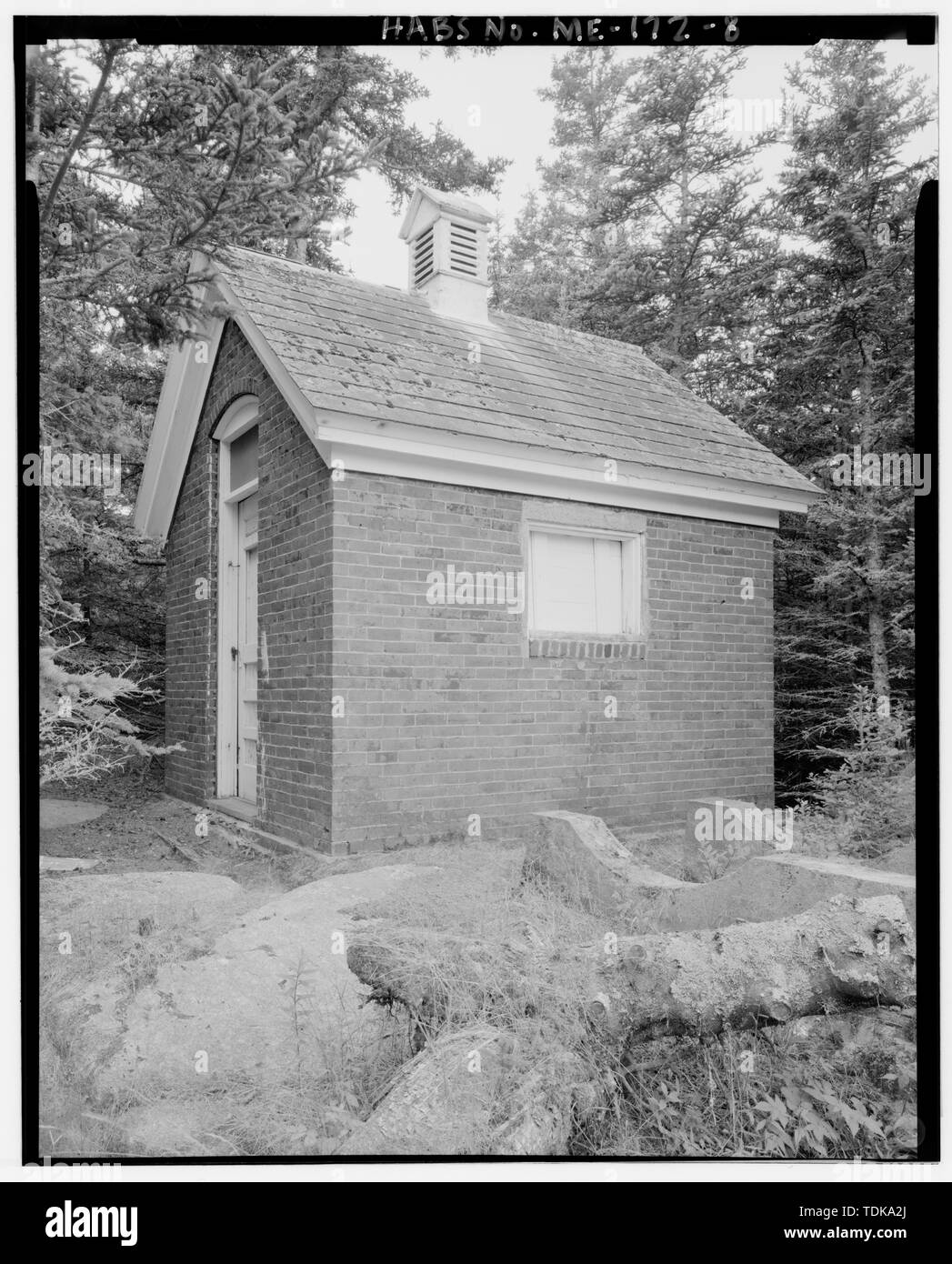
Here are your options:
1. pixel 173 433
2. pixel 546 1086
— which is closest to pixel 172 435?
pixel 173 433

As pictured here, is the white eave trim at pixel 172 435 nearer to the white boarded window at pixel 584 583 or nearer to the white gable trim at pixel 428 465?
the white gable trim at pixel 428 465

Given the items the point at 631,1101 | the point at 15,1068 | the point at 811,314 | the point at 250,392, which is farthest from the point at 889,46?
the point at 250,392

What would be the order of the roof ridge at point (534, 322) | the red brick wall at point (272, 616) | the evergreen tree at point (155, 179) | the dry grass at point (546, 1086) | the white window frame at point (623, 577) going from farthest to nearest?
the white window frame at point (623, 577) < the roof ridge at point (534, 322) < the red brick wall at point (272, 616) < the evergreen tree at point (155, 179) < the dry grass at point (546, 1086)

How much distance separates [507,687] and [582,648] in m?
0.58

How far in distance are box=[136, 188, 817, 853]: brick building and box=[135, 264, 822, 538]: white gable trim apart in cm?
2

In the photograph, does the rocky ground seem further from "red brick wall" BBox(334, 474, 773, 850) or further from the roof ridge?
the roof ridge

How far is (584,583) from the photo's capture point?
16.0ft

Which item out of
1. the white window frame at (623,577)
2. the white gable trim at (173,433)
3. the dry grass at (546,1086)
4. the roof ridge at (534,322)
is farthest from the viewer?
the white gable trim at (173,433)

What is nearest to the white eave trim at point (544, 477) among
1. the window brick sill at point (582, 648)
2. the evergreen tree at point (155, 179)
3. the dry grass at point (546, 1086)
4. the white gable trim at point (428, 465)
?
the white gable trim at point (428, 465)

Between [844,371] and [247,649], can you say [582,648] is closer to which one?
[844,371]

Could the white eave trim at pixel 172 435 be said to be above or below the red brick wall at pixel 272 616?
above

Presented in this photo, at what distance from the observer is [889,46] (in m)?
2.10

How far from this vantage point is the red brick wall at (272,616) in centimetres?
423

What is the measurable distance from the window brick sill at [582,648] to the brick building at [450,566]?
0.01 m
